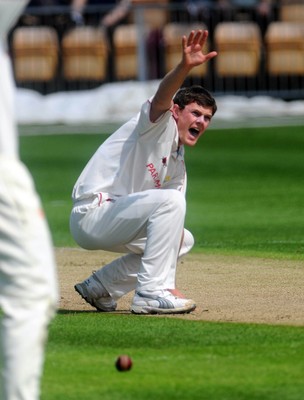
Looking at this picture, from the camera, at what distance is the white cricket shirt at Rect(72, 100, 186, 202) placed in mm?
8586

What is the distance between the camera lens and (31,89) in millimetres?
26344

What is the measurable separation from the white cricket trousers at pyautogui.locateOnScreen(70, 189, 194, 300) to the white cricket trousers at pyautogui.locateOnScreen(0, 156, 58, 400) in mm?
3219

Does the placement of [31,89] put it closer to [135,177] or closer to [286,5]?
[286,5]

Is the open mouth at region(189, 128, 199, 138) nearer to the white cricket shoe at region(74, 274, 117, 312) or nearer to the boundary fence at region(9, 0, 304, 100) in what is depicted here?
the white cricket shoe at region(74, 274, 117, 312)

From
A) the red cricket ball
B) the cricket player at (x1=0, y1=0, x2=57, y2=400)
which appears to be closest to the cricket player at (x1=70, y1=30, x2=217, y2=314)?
the red cricket ball

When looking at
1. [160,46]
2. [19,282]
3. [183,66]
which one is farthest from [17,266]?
[160,46]

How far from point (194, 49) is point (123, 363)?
7.44 ft

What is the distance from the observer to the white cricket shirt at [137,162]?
8586 millimetres

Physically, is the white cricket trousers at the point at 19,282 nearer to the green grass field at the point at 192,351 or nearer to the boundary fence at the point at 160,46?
the green grass field at the point at 192,351

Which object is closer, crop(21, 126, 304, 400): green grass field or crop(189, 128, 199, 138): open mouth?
crop(21, 126, 304, 400): green grass field

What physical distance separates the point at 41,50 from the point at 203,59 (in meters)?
17.6

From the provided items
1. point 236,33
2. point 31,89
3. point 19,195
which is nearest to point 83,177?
point 19,195

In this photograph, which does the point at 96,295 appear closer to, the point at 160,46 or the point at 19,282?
the point at 19,282

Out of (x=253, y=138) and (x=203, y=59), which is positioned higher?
(x=203, y=59)
